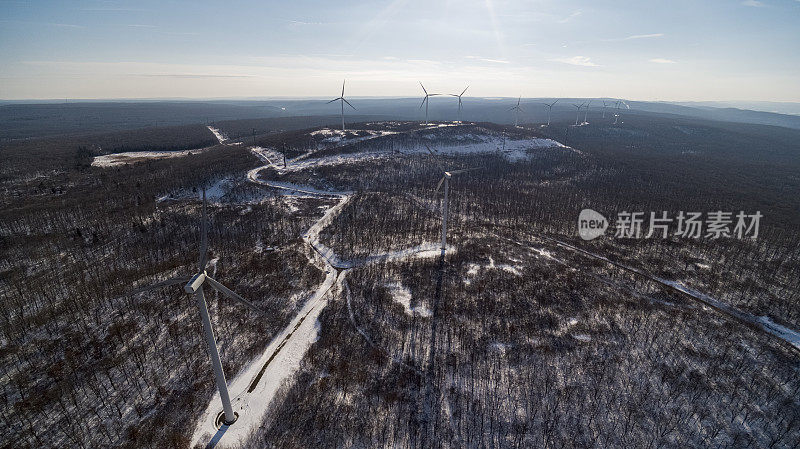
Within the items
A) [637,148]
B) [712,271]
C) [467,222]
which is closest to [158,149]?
[467,222]

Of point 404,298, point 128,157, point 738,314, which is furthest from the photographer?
point 128,157

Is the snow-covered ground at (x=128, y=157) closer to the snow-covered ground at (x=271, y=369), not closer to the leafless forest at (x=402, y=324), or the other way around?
the leafless forest at (x=402, y=324)

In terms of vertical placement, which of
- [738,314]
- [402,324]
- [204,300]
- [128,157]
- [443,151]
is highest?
[443,151]

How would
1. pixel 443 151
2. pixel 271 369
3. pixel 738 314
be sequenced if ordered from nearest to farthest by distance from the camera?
pixel 271 369 < pixel 738 314 < pixel 443 151

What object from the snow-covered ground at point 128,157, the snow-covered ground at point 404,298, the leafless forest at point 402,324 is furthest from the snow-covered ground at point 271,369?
the snow-covered ground at point 128,157

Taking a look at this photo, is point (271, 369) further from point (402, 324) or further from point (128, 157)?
point (128, 157)

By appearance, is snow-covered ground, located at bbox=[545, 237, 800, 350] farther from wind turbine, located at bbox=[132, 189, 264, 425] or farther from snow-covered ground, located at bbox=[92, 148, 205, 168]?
snow-covered ground, located at bbox=[92, 148, 205, 168]

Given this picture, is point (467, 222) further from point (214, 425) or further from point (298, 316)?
point (214, 425)

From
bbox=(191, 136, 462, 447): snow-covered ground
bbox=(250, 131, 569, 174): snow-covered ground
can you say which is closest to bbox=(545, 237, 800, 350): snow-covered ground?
bbox=(191, 136, 462, 447): snow-covered ground

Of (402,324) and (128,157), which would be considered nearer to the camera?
(402,324)

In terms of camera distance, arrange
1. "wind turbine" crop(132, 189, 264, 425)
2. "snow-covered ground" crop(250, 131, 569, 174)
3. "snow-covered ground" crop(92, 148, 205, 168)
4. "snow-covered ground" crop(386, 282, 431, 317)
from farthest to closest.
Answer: "snow-covered ground" crop(92, 148, 205, 168) → "snow-covered ground" crop(250, 131, 569, 174) → "snow-covered ground" crop(386, 282, 431, 317) → "wind turbine" crop(132, 189, 264, 425)

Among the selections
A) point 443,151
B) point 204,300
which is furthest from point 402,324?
point 443,151
